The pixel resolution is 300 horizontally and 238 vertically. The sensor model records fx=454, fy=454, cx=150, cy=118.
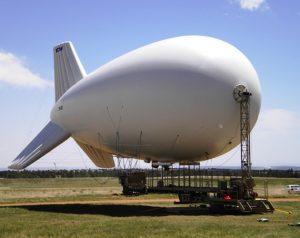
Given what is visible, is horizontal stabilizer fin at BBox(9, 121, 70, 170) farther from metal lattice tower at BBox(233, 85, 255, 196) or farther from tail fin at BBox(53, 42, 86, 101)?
metal lattice tower at BBox(233, 85, 255, 196)

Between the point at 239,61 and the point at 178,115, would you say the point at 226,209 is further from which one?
the point at 239,61

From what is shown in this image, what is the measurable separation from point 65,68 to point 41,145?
6.68 m

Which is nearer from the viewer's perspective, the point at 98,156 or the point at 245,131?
the point at 245,131

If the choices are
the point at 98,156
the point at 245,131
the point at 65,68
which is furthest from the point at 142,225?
the point at 65,68

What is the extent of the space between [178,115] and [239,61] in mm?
4440

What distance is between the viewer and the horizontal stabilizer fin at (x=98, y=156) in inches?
1239

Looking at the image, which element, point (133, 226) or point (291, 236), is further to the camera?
point (133, 226)

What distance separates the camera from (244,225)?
63.6 ft

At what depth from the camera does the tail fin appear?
33.5 metres

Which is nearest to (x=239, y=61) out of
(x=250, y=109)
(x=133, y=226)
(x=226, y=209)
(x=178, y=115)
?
(x=250, y=109)

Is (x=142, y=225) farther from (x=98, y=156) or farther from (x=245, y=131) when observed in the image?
(x=98, y=156)

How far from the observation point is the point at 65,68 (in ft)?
113

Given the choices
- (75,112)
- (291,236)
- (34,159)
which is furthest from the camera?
(34,159)

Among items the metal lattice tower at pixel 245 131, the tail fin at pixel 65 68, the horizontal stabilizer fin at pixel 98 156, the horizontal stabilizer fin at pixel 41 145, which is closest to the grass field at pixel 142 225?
the metal lattice tower at pixel 245 131
